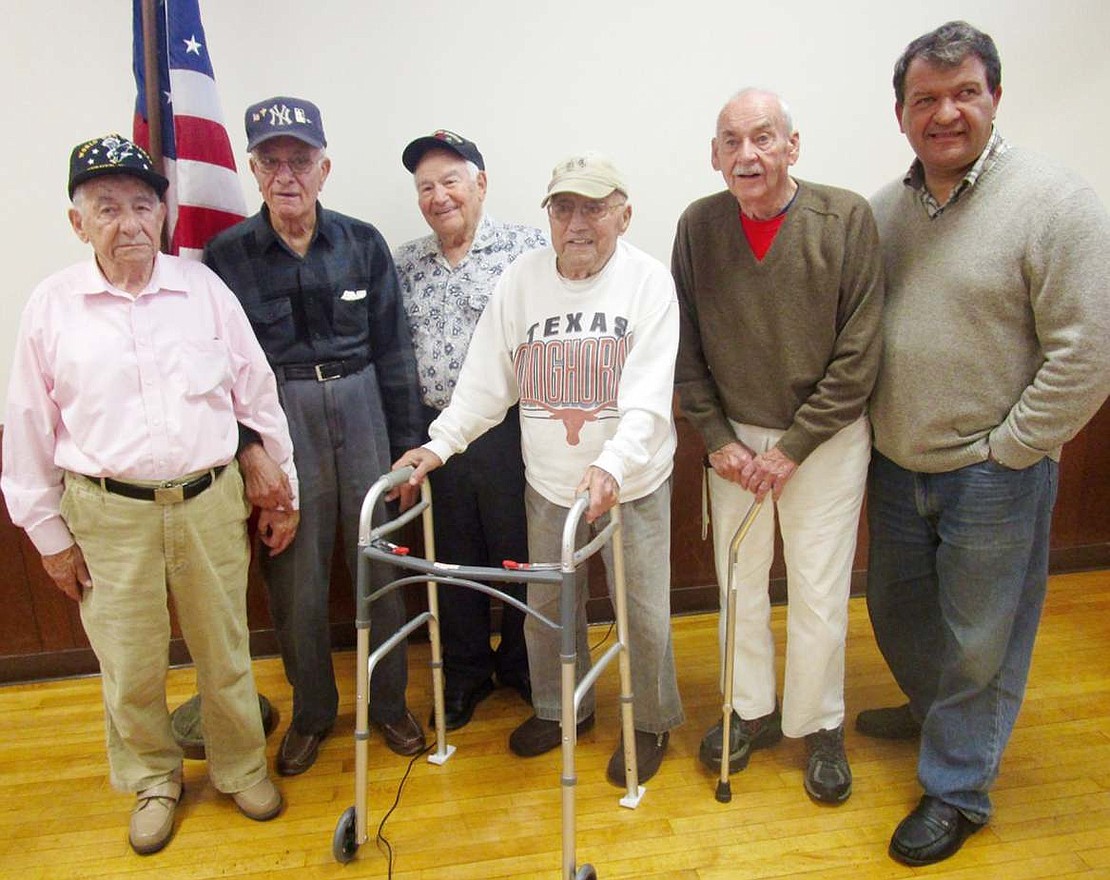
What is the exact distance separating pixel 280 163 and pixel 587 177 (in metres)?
0.83

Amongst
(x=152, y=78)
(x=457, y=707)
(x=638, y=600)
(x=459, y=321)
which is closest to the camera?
(x=638, y=600)

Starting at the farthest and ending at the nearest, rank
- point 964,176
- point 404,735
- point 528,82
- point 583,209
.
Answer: point 528,82 < point 404,735 < point 583,209 < point 964,176

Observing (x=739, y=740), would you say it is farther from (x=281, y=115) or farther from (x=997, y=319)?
(x=281, y=115)

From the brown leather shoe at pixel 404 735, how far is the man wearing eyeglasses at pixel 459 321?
0.42 ft

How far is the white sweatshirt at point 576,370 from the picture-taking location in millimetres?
2068

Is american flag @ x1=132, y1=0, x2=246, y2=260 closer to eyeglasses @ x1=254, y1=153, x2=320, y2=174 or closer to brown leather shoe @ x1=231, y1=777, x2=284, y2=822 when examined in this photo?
eyeglasses @ x1=254, y1=153, x2=320, y2=174

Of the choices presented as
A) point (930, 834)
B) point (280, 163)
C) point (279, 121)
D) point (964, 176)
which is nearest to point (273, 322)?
point (280, 163)

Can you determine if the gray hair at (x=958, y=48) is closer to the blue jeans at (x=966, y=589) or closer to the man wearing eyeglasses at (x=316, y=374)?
the blue jeans at (x=966, y=589)

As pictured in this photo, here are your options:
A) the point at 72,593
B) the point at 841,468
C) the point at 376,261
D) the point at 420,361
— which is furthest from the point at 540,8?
the point at 72,593

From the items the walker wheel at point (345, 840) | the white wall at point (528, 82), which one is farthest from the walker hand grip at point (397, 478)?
the white wall at point (528, 82)

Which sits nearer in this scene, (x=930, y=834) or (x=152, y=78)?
(x=930, y=834)

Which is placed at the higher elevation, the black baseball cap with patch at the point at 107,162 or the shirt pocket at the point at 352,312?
the black baseball cap with patch at the point at 107,162

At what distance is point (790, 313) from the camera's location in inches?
80.8

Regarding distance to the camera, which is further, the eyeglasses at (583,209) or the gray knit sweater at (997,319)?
the eyeglasses at (583,209)
